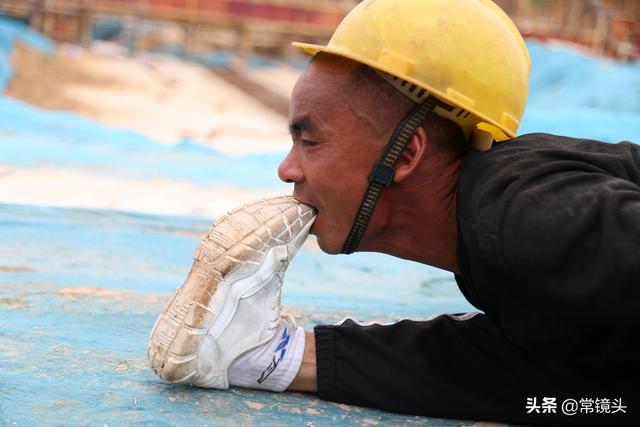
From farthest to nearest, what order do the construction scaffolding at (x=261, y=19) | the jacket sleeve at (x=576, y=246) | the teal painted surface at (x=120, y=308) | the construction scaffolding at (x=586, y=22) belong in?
the construction scaffolding at (x=586, y=22) → the construction scaffolding at (x=261, y=19) → the teal painted surface at (x=120, y=308) → the jacket sleeve at (x=576, y=246)

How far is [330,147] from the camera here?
1.85m

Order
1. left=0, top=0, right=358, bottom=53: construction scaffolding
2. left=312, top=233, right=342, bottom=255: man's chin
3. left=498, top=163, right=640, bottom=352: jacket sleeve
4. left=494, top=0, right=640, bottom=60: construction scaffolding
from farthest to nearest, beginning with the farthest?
left=494, top=0, right=640, bottom=60: construction scaffolding → left=0, top=0, right=358, bottom=53: construction scaffolding → left=312, top=233, right=342, bottom=255: man's chin → left=498, top=163, right=640, bottom=352: jacket sleeve

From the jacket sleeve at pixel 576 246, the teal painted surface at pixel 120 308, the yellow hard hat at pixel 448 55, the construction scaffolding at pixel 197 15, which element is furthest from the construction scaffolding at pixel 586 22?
the jacket sleeve at pixel 576 246

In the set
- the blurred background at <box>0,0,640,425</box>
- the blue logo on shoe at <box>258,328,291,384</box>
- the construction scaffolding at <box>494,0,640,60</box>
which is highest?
the blue logo on shoe at <box>258,328,291,384</box>

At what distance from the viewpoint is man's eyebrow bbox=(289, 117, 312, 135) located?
188 centimetres

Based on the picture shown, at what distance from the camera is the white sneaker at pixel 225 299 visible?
179 cm

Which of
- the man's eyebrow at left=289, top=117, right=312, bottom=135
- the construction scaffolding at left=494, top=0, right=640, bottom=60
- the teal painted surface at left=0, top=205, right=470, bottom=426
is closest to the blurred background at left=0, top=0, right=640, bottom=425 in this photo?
the teal painted surface at left=0, top=205, right=470, bottom=426

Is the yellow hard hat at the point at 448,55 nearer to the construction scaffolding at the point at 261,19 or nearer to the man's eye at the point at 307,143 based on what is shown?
the man's eye at the point at 307,143

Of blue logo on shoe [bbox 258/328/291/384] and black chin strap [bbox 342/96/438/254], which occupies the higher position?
black chin strap [bbox 342/96/438/254]

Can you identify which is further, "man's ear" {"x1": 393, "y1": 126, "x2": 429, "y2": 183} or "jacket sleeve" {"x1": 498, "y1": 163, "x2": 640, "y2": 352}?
"man's ear" {"x1": 393, "y1": 126, "x2": 429, "y2": 183}

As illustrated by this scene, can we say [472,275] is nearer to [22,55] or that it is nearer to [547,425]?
[547,425]

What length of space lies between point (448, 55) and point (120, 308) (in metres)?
1.14

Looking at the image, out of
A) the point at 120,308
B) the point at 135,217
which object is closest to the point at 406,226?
the point at 120,308

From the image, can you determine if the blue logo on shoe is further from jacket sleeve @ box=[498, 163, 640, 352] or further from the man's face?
jacket sleeve @ box=[498, 163, 640, 352]
